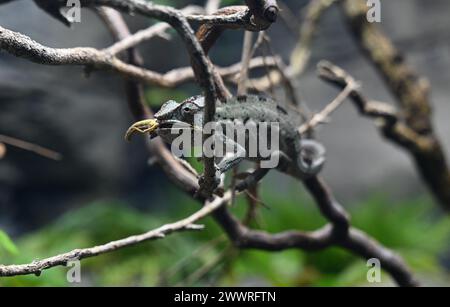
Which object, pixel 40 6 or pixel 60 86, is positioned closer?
pixel 40 6

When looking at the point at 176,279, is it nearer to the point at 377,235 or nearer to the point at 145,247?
the point at 145,247

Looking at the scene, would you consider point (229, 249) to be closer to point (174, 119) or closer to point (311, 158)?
point (311, 158)

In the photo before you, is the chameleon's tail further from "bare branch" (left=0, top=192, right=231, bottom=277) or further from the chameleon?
"bare branch" (left=0, top=192, right=231, bottom=277)

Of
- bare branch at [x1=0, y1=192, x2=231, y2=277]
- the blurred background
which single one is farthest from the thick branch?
bare branch at [x1=0, y1=192, x2=231, y2=277]

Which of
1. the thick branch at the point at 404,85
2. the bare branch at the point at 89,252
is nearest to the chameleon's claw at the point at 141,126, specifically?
the bare branch at the point at 89,252

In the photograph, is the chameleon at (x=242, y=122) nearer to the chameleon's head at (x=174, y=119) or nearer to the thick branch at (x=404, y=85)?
the chameleon's head at (x=174, y=119)

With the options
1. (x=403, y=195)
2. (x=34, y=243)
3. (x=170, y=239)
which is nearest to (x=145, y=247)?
(x=170, y=239)
